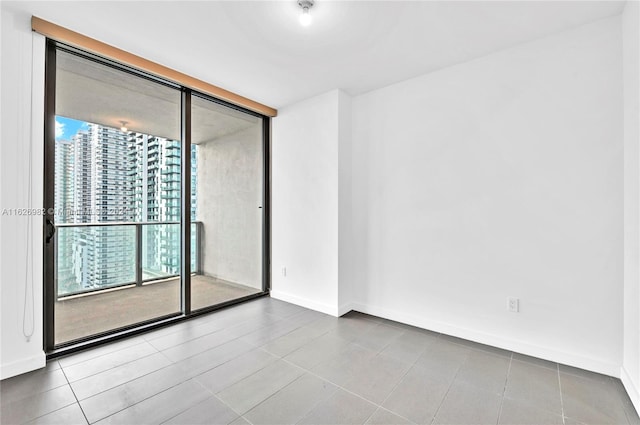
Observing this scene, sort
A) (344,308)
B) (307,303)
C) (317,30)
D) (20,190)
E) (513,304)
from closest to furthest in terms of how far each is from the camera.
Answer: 1. (20,190)
2. (317,30)
3. (513,304)
4. (344,308)
5. (307,303)

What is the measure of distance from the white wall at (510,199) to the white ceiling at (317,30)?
0.85ft

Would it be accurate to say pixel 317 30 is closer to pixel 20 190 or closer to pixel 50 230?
pixel 20 190

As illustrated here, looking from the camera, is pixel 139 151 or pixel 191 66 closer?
pixel 191 66

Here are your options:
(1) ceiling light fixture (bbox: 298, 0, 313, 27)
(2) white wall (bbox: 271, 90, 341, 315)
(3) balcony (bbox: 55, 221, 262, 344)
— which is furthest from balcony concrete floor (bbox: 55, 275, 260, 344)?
(1) ceiling light fixture (bbox: 298, 0, 313, 27)

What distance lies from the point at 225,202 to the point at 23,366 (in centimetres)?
231

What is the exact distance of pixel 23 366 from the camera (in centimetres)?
206

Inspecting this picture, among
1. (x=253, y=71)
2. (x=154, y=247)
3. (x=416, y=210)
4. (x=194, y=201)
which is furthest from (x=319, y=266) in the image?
(x=253, y=71)

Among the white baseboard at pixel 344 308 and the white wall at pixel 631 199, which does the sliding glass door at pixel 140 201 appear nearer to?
the white baseboard at pixel 344 308

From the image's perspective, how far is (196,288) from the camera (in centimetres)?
348

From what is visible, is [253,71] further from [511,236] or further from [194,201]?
[511,236]

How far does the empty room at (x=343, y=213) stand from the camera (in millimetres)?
1897

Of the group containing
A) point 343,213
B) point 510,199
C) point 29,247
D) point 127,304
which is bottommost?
point 127,304

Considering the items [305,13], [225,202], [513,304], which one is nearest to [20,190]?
[225,202]

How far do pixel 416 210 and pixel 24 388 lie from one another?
10.8 feet
